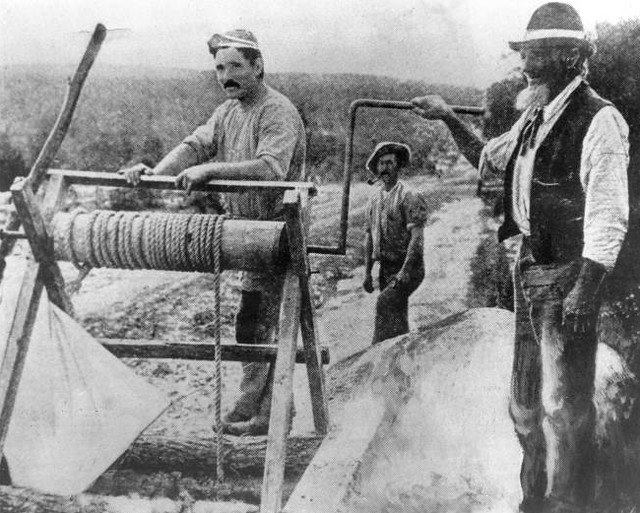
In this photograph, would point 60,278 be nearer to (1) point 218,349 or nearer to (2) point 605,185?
(1) point 218,349

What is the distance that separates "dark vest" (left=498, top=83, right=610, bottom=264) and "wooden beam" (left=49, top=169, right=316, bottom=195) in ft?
2.57

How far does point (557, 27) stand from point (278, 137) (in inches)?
43.9

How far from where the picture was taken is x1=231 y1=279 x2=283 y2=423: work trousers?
287 centimetres

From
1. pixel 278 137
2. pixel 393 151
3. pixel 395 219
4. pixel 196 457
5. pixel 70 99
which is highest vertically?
pixel 70 99

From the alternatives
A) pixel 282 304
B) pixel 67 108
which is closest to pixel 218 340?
pixel 282 304

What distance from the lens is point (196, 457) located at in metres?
2.62

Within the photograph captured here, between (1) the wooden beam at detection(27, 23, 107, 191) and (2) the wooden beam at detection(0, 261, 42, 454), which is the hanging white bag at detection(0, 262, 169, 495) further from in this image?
(1) the wooden beam at detection(27, 23, 107, 191)

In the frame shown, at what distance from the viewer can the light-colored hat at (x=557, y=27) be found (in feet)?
7.49

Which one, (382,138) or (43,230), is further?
(382,138)

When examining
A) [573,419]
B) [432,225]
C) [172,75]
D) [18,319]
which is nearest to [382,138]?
[432,225]

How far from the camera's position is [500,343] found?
2713 millimetres

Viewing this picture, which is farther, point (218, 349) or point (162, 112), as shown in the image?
point (162, 112)

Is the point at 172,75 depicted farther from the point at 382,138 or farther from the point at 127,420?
the point at 127,420

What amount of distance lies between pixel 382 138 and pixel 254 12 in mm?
955
